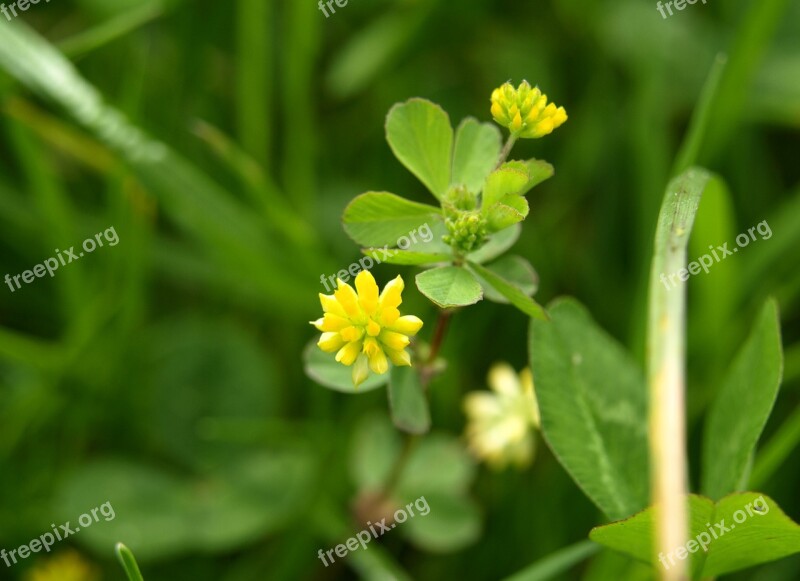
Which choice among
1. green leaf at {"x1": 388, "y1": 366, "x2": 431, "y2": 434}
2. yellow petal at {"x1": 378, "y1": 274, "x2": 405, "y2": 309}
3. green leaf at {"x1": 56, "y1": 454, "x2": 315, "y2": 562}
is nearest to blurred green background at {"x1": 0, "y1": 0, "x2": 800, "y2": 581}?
green leaf at {"x1": 56, "y1": 454, "x2": 315, "y2": 562}

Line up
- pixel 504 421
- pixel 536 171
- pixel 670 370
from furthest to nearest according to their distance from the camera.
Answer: pixel 504 421 → pixel 536 171 → pixel 670 370

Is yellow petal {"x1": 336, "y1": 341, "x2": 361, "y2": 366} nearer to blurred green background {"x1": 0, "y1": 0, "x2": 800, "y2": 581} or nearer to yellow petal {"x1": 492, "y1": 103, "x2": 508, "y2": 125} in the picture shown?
yellow petal {"x1": 492, "y1": 103, "x2": 508, "y2": 125}

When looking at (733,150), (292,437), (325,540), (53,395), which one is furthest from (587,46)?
(53,395)

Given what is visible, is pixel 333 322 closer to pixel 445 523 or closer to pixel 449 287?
pixel 449 287

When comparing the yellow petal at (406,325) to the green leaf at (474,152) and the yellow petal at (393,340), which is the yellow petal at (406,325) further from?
the green leaf at (474,152)

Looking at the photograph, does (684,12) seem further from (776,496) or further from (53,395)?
(53,395)

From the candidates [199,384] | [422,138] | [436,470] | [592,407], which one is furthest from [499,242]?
[199,384]
